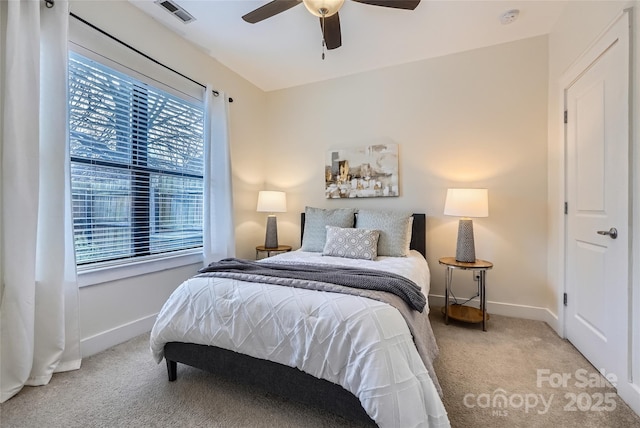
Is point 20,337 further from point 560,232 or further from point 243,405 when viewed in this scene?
point 560,232

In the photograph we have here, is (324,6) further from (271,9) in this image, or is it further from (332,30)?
(271,9)

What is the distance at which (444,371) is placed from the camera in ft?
5.90

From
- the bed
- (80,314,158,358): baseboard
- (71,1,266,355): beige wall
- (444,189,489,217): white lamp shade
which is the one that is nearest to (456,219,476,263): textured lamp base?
(444,189,489,217): white lamp shade

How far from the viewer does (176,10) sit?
2293 mm

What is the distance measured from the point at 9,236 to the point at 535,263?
407 cm

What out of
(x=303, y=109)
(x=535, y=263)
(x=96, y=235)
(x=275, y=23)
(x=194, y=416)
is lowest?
(x=194, y=416)

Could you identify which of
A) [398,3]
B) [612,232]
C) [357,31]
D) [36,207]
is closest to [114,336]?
[36,207]

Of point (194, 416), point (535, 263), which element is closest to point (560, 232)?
point (535, 263)

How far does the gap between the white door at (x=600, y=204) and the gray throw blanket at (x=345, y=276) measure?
3.96 feet

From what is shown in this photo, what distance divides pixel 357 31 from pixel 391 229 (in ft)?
6.28

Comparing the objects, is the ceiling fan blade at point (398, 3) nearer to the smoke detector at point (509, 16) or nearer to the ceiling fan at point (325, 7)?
the ceiling fan at point (325, 7)

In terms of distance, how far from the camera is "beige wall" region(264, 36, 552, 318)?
2654 millimetres

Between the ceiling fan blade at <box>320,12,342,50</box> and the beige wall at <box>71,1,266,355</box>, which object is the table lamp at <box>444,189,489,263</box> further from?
the beige wall at <box>71,1,266,355</box>

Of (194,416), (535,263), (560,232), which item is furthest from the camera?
(535,263)
